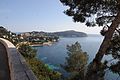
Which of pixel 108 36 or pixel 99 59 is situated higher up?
pixel 108 36

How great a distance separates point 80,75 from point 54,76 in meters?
16.8

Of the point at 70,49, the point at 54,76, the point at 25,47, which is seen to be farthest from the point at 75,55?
the point at 25,47

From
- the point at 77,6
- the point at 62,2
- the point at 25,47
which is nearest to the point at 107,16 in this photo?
the point at 77,6

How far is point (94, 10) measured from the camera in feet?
23.0

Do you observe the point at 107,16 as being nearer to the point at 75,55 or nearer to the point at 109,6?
the point at 109,6

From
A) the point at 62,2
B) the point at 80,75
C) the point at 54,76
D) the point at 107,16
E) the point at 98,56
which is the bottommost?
the point at 54,76

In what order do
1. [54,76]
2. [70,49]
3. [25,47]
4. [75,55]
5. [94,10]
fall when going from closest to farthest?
1. [94,10]
2. [54,76]
3. [75,55]
4. [70,49]
5. [25,47]

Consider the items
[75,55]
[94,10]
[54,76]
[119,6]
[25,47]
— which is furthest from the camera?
[25,47]

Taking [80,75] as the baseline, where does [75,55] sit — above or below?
below

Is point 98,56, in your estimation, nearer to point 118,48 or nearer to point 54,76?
point 118,48

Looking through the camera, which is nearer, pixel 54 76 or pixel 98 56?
pixel 98 56

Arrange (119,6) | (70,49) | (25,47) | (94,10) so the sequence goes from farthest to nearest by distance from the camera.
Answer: (25,47) < (70,49) < (94,10) < (119,6)

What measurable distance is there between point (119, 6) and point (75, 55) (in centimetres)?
2243

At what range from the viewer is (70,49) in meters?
31.0
